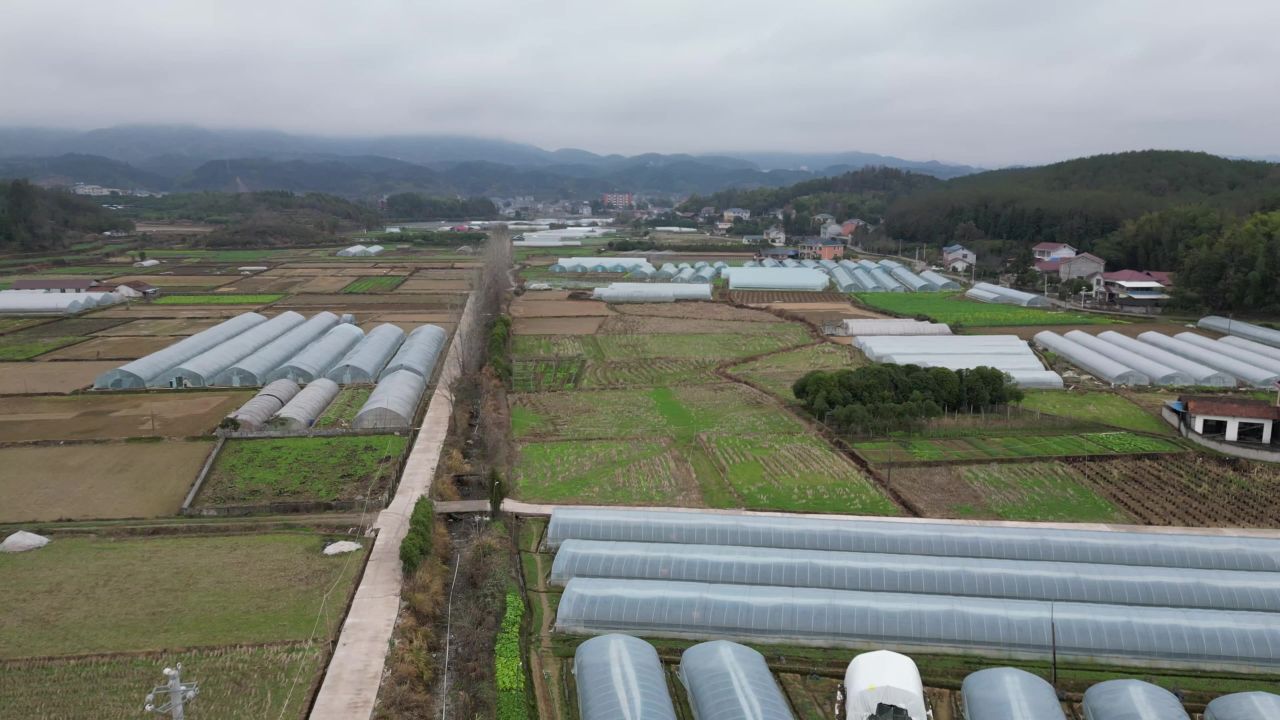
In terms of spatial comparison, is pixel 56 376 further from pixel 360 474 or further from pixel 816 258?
pixel 816 258

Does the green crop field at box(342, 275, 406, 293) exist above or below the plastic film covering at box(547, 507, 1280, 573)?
above

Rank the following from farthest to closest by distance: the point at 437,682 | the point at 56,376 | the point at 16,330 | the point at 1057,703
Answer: the point at 16,330 → the point at 56,376 → the point at 437,682 → the point at 1057,703

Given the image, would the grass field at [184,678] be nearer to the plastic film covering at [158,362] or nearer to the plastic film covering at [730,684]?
the plastic film covering at [730,684]

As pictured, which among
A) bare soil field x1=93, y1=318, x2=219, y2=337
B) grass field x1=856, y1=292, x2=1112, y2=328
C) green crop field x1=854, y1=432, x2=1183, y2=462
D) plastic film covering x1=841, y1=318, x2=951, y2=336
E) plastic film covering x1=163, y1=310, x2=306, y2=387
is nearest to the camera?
green crop field x1=854, y1=432, x2=1183, y2=462

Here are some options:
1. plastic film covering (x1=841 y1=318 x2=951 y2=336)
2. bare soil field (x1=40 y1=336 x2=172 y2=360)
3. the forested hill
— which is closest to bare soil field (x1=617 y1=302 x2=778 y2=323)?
plastic film covering (x1=841 y1=318 x2=951 y2=336)

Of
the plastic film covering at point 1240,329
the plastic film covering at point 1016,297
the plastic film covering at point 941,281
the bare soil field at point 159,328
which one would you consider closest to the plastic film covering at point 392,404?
the bare soil field at point 159,328

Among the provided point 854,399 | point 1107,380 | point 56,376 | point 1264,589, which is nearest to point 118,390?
point 56,376

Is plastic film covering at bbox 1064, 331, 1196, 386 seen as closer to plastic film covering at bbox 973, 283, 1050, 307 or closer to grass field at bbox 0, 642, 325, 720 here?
plastic film covering at bbox 973, 283, 1050, 307
